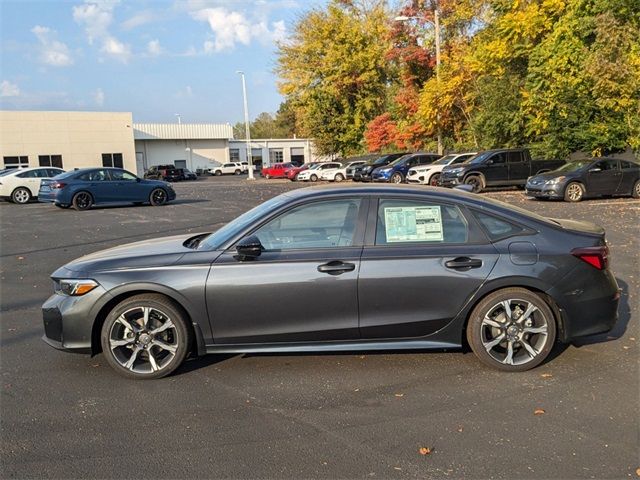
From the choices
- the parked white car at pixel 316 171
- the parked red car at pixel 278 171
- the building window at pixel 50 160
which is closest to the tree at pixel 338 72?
the parked red car at pixel 278 171

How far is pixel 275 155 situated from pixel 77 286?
2904 inches

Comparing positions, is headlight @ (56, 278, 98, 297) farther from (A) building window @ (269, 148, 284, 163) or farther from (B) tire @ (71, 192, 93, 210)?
(A) building window @ (269, 148, 284, 163)

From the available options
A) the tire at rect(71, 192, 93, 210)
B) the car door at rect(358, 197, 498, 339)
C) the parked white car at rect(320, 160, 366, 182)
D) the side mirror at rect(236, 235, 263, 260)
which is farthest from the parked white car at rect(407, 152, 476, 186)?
the side mirror at rect(236, 235, 263, 260)

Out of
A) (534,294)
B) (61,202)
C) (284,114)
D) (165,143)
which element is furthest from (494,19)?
(284,114)

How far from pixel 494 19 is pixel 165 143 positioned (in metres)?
47.6

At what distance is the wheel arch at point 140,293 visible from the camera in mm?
4383

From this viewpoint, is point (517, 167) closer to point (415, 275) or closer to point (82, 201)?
point (82, 201)

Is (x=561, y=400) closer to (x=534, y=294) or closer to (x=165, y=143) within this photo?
(x=534, y=294)

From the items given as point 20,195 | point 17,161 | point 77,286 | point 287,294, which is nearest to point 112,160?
point 17,161

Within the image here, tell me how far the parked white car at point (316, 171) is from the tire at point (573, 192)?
22.3 m

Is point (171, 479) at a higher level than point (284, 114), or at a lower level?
lower

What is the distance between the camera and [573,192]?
18.7 meters

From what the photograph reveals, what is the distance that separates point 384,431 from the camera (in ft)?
11.8

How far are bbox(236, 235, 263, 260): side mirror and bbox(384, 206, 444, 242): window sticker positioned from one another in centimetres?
105
